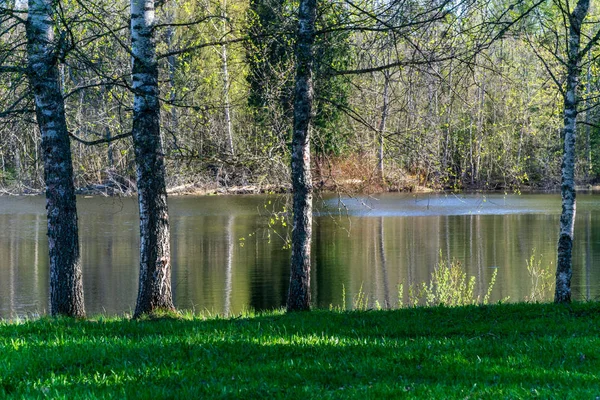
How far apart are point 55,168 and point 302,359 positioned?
5.35 metres

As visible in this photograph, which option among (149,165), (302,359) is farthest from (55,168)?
(302,359)

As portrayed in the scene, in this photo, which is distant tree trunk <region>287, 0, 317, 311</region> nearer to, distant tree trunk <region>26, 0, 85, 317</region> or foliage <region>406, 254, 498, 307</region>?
distant tree trunk <region>26, 0, 85, 317</region>

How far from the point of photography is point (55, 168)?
9.97 m

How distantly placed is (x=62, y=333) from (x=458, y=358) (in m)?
4.31

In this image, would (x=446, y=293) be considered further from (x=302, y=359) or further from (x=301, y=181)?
(x=302, y=359)

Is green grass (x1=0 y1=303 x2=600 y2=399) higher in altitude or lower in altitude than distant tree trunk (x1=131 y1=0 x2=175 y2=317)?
lower

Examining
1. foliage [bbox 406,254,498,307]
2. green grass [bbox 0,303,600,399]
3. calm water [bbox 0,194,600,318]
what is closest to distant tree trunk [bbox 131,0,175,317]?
green grass [bbox 0,303,600,399]

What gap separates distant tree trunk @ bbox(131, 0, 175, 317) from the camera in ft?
32.6

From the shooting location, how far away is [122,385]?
546 cm

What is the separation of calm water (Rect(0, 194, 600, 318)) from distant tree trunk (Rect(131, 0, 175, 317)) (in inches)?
96.4

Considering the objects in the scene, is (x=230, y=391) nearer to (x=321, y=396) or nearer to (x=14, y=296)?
(x=321, y=396)

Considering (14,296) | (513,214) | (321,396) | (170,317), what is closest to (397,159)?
(170,317)

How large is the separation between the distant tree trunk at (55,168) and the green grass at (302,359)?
1229 millimetres

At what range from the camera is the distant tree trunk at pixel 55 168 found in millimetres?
9727
